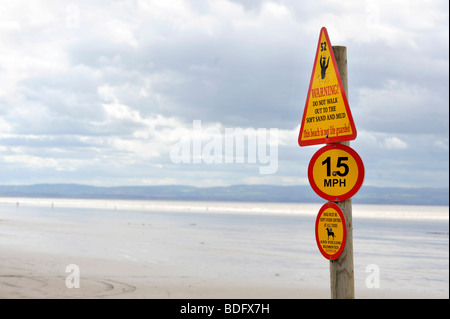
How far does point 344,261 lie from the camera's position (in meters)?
6.27

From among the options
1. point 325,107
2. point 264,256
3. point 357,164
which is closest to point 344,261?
point 357,164

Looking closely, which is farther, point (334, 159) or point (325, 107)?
point (325, 107)

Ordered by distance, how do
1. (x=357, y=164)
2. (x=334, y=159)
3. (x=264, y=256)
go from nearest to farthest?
(x=357, y=164)
(x=334, y=159)
(x=264, y=256)

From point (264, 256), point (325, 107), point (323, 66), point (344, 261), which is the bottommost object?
point (264, 256)

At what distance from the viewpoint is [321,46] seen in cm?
653

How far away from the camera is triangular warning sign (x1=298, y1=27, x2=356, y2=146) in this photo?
6156 mm

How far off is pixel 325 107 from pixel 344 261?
1.86 m

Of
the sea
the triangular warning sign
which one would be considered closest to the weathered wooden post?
the triangular warning sign

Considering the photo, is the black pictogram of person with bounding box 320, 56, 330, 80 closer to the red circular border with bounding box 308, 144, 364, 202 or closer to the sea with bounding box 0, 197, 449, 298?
the red circular border with bounding box 308, 144, 364, 202

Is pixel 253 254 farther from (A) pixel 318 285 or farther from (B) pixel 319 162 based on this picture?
(B) pixel 319 162

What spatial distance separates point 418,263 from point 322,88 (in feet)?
63.6

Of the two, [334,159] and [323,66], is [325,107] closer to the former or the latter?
[323,66]
